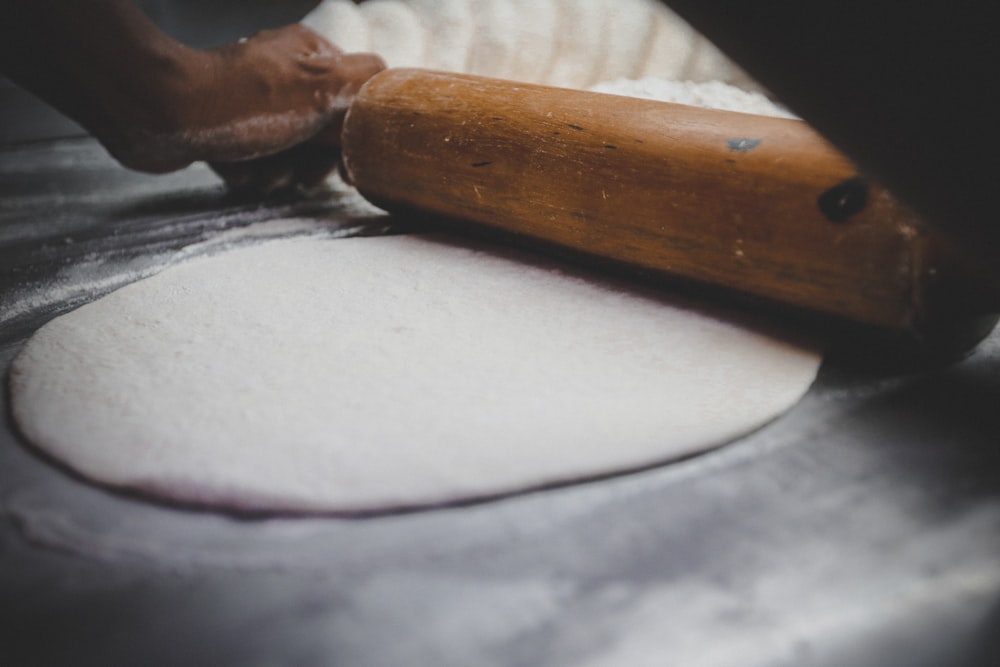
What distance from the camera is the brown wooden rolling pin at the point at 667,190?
964 mm

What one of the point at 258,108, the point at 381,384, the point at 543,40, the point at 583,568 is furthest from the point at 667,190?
the point at 543,40

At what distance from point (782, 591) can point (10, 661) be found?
0.68 meters

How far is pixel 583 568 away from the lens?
2.27 feet

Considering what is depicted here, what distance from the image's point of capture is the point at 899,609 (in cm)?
63

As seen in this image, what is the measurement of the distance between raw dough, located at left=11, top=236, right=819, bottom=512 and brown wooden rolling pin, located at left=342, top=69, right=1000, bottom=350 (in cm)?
11

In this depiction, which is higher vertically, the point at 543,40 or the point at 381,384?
the point at 543,40

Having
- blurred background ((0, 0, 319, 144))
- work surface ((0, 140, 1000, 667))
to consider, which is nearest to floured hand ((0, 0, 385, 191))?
work surface ((0, 140, 1000, 667))

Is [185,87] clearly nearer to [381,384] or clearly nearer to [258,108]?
[258,108]

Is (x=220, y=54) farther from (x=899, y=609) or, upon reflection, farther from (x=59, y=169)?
(x=899, y=609)

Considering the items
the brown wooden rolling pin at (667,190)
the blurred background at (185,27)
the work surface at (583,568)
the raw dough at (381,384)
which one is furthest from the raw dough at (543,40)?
the work surface at (583,568)

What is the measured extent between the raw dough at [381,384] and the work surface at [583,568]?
0.11 ft

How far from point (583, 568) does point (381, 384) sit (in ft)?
1.34

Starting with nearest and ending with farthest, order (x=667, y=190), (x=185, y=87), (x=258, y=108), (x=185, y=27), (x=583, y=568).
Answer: (x=583, y=568), (x=667, y=190), (x=185, y=87), (x=258, y=108), (x=185, y=27)

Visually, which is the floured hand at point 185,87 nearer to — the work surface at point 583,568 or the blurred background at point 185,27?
the work surface at point 583,568
